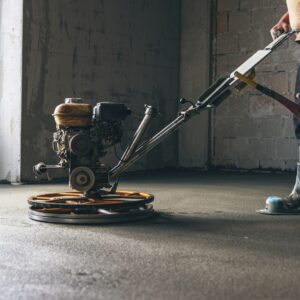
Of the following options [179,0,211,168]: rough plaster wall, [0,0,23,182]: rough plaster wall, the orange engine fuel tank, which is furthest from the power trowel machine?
[179,0,211,168]: rough plaster wall

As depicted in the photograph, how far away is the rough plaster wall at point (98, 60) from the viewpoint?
14.6 feet

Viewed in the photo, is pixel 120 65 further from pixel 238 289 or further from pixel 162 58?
pixel 238 289

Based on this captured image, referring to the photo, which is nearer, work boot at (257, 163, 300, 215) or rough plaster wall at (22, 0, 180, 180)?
work boot at (257, 163, 300, 215)

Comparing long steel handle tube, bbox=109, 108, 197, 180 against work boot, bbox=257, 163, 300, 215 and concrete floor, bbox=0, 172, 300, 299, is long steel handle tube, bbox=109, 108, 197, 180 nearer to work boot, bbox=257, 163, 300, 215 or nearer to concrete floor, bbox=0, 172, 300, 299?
concrete floor, bbox=0, 172, 300, 299

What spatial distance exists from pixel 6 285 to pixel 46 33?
11.1 ft

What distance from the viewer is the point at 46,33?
4.55 metres

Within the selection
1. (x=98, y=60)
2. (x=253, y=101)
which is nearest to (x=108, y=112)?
(x=98, y=60)

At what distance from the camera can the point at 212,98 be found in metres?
2.56

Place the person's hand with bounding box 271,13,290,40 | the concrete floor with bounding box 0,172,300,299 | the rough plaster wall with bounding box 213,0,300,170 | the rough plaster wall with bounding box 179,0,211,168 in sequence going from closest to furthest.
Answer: the concrete floor with bounding box 0,172,300,299, the person's hand with bounding box 271,13,290,40, the rough plaster wall with bounding box 213,0,300,170, the rough plaster wall with bounding box 179,0,211,168

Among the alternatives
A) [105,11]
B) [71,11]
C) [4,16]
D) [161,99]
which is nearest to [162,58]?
[161,99]

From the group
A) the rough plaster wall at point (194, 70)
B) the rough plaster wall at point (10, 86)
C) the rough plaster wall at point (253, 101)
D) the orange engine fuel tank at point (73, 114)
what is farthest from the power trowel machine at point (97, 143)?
the rough plaster wall at point (194, 70)

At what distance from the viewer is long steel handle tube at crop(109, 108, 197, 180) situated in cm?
256

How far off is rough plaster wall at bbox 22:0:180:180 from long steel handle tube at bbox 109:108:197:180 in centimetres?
195

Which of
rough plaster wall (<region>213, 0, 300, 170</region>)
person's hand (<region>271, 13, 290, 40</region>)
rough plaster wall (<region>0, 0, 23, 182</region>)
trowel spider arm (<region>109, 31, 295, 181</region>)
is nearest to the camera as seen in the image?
trowel spider arm (<region>109, 31, 295, 181</region>)
